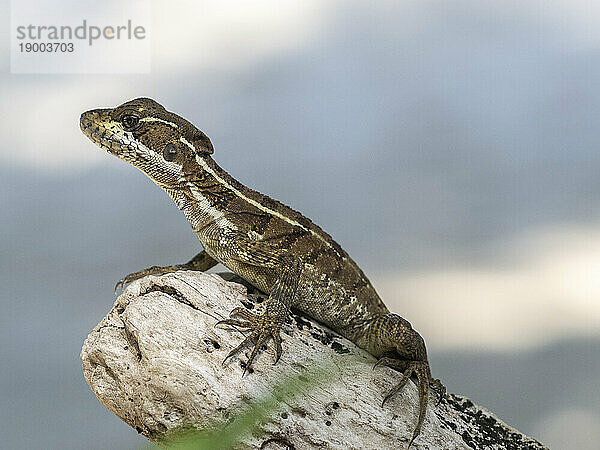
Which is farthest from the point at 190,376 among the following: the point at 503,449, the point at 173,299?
the point at 503,449

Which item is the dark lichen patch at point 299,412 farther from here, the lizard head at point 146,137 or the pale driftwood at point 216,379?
the lizard head at point 146,137

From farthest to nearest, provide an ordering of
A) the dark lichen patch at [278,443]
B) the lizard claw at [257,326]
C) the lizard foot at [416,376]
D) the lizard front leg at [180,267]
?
1. the lizard front leg at [180,267]
2. the lizard foot at [416,376]
3. the lizard claw at [257,326]
4. the dark lichen patch at [278,443]

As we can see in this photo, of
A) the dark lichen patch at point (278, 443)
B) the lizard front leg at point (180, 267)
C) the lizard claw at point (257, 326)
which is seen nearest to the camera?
the dark lichen patch at point (278, 443)

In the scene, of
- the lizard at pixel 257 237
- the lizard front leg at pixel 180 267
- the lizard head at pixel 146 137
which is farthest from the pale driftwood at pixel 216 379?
the lizard head at pixel 146 137

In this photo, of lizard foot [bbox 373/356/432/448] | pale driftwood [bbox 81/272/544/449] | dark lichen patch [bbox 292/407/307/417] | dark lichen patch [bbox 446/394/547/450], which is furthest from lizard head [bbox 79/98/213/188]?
dark lichen patch [bbox 446/394/547/450]

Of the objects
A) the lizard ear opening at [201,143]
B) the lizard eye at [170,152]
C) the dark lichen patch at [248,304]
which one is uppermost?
the lizard ear opening at [201,143]

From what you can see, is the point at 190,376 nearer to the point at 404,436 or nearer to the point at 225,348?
the point at 225,348

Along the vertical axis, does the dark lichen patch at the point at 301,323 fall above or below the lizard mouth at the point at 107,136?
below
